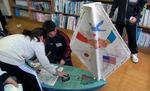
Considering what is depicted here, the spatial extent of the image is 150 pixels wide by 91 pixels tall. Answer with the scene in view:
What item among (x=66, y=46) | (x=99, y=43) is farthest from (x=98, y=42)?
(x=66, y=46)

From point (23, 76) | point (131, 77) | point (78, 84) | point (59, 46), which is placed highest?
point (59, 46)

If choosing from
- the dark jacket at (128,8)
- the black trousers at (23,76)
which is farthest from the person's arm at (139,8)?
the black trousers at (23,76)

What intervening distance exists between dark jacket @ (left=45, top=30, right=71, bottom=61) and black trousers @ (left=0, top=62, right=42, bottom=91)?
21.9 inches

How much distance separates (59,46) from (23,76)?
63 centimetres

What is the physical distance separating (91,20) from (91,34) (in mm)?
140

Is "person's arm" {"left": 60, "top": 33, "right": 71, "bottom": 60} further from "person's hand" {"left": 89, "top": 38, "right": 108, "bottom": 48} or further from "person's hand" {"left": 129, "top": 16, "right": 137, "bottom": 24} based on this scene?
"person's hand" {"left": 129, "top": 16, "right": 137, "bottom": 24}

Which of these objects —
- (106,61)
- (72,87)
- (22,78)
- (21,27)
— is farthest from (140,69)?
(21,27)

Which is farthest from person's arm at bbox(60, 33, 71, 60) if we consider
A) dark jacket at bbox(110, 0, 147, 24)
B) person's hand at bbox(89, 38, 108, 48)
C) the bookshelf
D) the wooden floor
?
the bookshelf

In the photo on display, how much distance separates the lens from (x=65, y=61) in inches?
98.2

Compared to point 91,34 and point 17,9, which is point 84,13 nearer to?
point 91,34

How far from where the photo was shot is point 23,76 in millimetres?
1978

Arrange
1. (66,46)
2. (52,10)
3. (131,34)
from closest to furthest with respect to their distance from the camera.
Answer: (66,46) < (131,34) < (52,10)

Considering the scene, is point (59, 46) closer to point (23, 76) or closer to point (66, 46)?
point (66, 46)

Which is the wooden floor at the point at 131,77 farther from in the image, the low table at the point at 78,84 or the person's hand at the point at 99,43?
the person's hand at the point at 99,43
